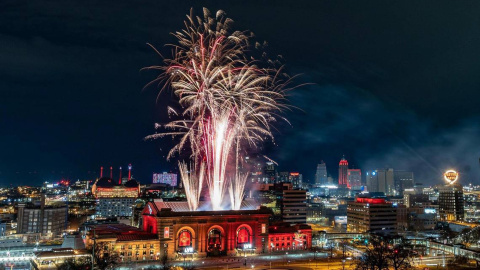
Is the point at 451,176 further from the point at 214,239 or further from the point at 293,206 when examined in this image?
the point at 214,239

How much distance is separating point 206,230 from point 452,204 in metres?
111

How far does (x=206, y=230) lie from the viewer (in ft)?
221

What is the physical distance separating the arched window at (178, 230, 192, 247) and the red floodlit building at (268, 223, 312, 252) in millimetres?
14543

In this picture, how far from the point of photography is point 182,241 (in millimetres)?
66625

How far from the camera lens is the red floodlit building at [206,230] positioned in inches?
2562

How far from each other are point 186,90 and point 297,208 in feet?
255

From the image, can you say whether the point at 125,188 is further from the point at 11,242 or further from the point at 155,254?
the point at 155,254

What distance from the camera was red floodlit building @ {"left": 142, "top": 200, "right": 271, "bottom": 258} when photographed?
2562 inches

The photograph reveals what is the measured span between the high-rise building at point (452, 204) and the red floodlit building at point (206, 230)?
10011 cm

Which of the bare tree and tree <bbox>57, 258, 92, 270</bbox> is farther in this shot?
the bare tree

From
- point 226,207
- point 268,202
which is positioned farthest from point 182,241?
point 268,202

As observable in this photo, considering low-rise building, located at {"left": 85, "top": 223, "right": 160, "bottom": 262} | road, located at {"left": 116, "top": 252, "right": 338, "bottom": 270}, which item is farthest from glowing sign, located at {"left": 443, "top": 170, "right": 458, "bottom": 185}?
low-rise building, located at {"left": 85, "top": 223, "right": 160, "bottom": 262}

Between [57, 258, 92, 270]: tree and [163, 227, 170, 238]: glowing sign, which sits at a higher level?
[163, 227, 170, 238]: glowing sign

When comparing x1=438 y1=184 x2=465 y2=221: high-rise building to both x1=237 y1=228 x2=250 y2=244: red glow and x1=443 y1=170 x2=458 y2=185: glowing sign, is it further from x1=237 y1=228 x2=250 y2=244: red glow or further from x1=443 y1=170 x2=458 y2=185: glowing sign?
x1=237 y1=228 x2=250 y2=244: red glow
